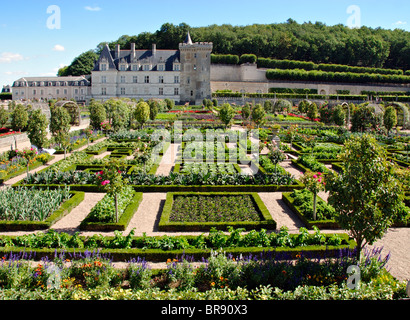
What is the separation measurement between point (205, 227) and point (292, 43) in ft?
261

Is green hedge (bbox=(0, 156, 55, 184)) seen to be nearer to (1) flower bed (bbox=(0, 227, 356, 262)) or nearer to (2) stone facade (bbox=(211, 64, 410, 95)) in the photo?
(1) flower bed (bbox=(0, 227, 356, 262))

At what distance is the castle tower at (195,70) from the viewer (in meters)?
59.4

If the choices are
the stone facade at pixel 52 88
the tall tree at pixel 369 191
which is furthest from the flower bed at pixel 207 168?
the stone facade at pixel 52 88

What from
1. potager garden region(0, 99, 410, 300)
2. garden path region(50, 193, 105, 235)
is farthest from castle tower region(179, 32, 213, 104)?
garden path region(50, 193, 105, 235)

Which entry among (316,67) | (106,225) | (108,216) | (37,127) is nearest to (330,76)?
(316,67)

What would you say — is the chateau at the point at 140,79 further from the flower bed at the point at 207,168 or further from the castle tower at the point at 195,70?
the flower bed at the point at 207,168

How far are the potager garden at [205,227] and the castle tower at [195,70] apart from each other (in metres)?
42.4

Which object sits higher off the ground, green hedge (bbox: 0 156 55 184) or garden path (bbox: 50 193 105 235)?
green hedge (bbox: 0 156 55 184)

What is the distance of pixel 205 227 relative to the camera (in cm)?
1024

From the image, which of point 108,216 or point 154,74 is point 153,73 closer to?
point 154,74

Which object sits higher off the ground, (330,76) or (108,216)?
(330,76)

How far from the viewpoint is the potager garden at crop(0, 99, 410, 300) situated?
6.65m

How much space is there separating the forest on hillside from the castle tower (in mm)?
14745
